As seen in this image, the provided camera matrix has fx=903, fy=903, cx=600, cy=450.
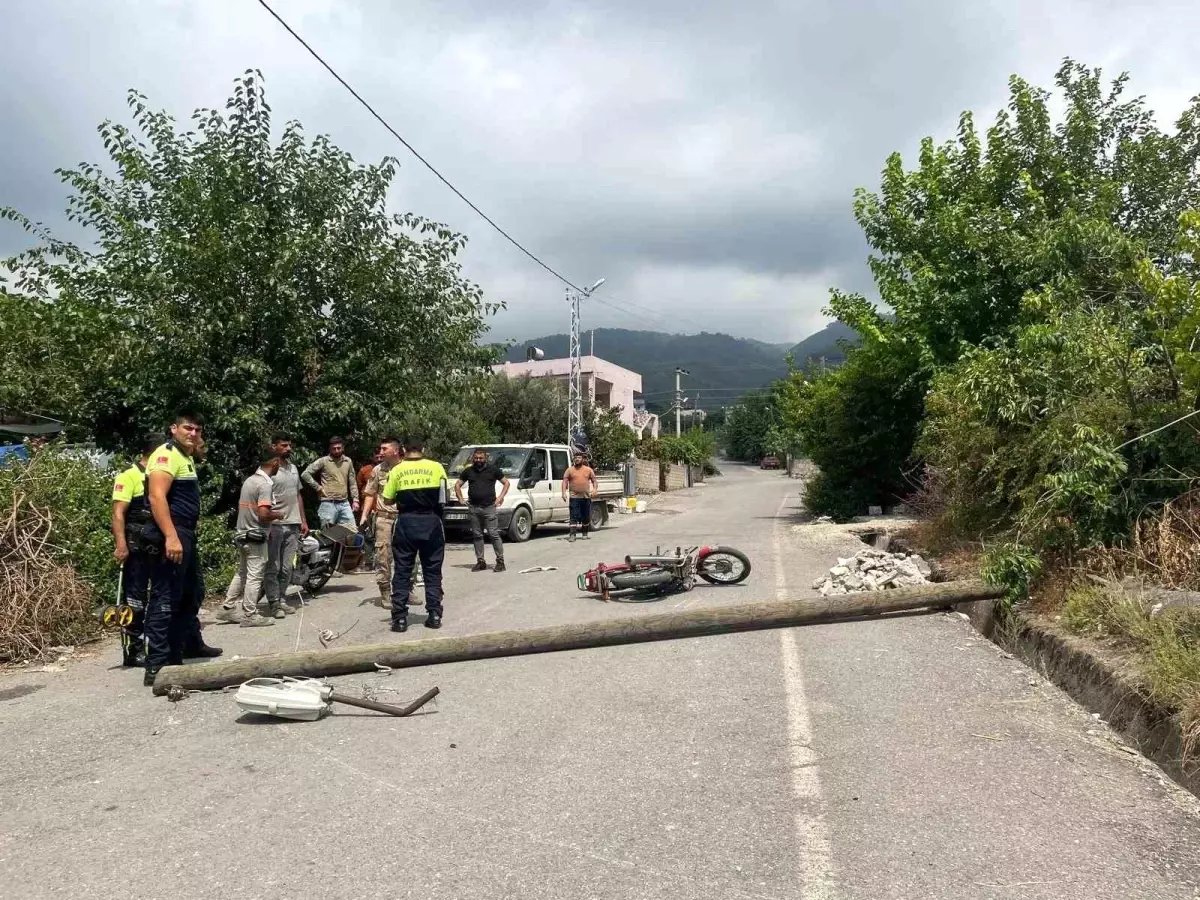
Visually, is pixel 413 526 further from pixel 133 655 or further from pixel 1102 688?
pixel 1102 688

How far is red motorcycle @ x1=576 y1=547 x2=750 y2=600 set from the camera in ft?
31.8

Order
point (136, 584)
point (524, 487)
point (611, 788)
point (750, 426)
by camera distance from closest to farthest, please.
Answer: point (611, 788)
point (136, 584)
point (524, 487)
point (750, 426)

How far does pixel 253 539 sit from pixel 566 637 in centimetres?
388

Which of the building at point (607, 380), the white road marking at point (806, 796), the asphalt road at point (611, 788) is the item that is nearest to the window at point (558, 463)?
the asphalt road at point (611, 788)

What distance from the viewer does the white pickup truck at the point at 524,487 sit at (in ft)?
56.1

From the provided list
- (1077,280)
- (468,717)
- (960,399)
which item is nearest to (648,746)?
(468,717)

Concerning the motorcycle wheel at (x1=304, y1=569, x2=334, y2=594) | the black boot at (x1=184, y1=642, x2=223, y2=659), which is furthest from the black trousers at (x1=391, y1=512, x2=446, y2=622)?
the motorcycle wheel at (x1=304, y1=569, x2=334, y2=594)

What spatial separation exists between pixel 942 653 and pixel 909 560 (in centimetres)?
364

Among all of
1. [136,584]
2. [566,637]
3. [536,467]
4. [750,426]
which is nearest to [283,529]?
[136,584]

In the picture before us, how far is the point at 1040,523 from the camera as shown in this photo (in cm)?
812

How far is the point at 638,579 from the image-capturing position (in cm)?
965

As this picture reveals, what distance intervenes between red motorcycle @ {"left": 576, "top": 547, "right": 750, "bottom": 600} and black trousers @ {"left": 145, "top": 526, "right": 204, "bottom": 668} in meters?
4.26

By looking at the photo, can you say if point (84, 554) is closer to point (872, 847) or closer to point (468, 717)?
point (468, 717)

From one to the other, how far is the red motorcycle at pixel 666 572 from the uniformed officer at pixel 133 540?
4604 mm
